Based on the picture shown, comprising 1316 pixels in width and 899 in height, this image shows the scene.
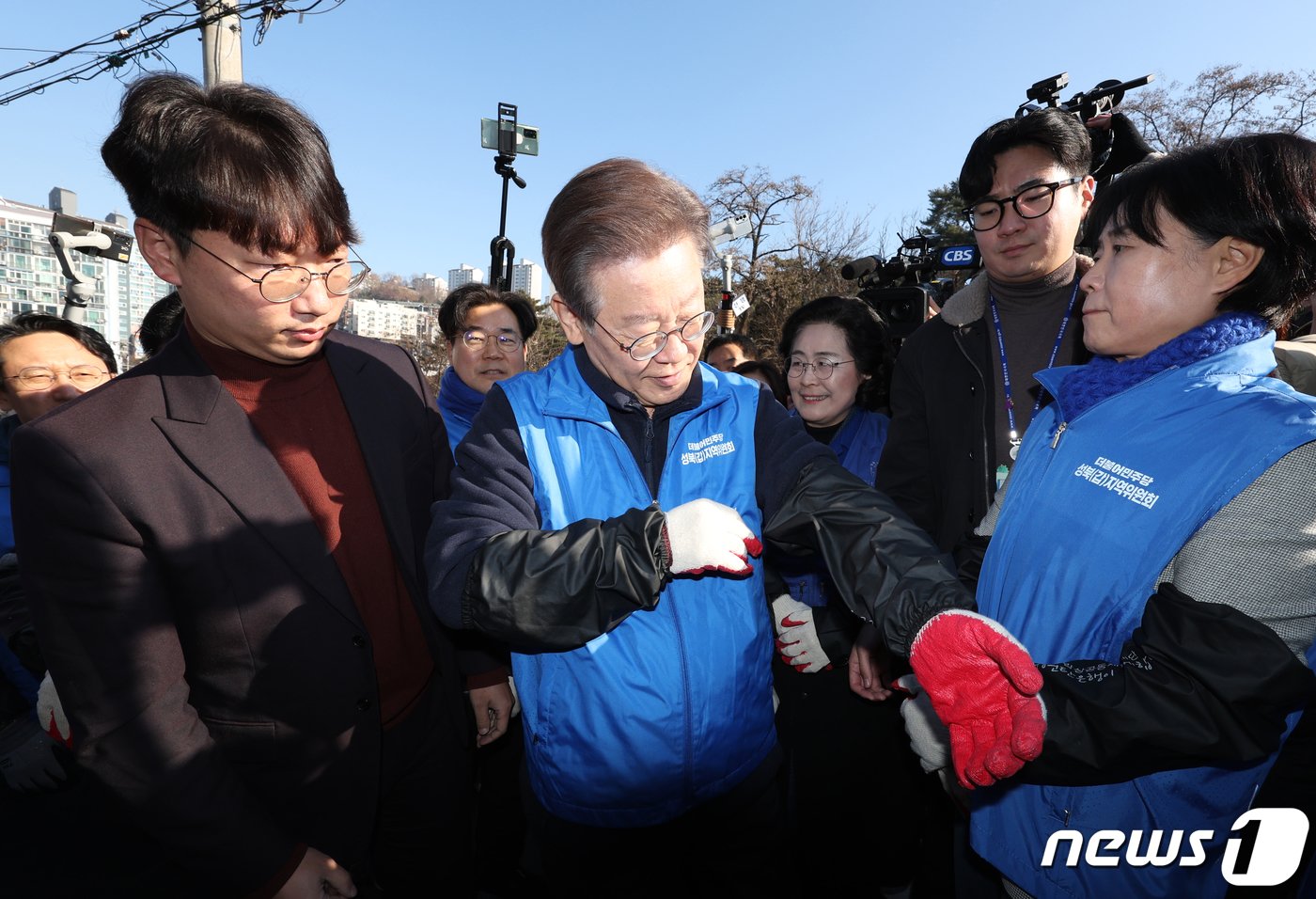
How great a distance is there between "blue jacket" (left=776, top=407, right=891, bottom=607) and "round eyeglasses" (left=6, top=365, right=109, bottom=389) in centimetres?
302

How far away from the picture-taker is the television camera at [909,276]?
3701 millimetres

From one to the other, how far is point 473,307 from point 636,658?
2968 millimetres

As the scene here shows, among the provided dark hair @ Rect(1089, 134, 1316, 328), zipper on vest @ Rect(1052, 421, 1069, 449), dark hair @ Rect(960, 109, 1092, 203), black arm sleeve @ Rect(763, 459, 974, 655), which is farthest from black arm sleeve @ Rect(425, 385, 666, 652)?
dark hair @ Rect(960, 109, 1092, 203)

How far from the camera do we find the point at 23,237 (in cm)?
5078

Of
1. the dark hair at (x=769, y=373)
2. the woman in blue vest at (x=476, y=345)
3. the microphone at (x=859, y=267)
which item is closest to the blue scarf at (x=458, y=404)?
the woman in blue vest at (x=476, y=345)

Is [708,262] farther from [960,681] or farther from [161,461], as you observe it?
[161,461]

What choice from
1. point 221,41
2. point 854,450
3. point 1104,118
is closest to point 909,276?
point 1104,118

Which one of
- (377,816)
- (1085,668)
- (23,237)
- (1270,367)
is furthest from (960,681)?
(23,237)

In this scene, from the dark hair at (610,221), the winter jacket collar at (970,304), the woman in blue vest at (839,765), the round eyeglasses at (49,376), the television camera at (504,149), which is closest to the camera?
Result: the dark hair at (610,221)

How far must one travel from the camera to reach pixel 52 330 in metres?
2.94

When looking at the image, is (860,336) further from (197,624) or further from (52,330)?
(52,330)

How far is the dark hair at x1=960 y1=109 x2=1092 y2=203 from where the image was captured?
2.38 meters

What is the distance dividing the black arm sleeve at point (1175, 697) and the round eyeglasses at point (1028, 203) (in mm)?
1612

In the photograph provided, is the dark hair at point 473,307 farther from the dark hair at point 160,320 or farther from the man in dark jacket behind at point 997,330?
the man in dark jacket behind at point 997,330
